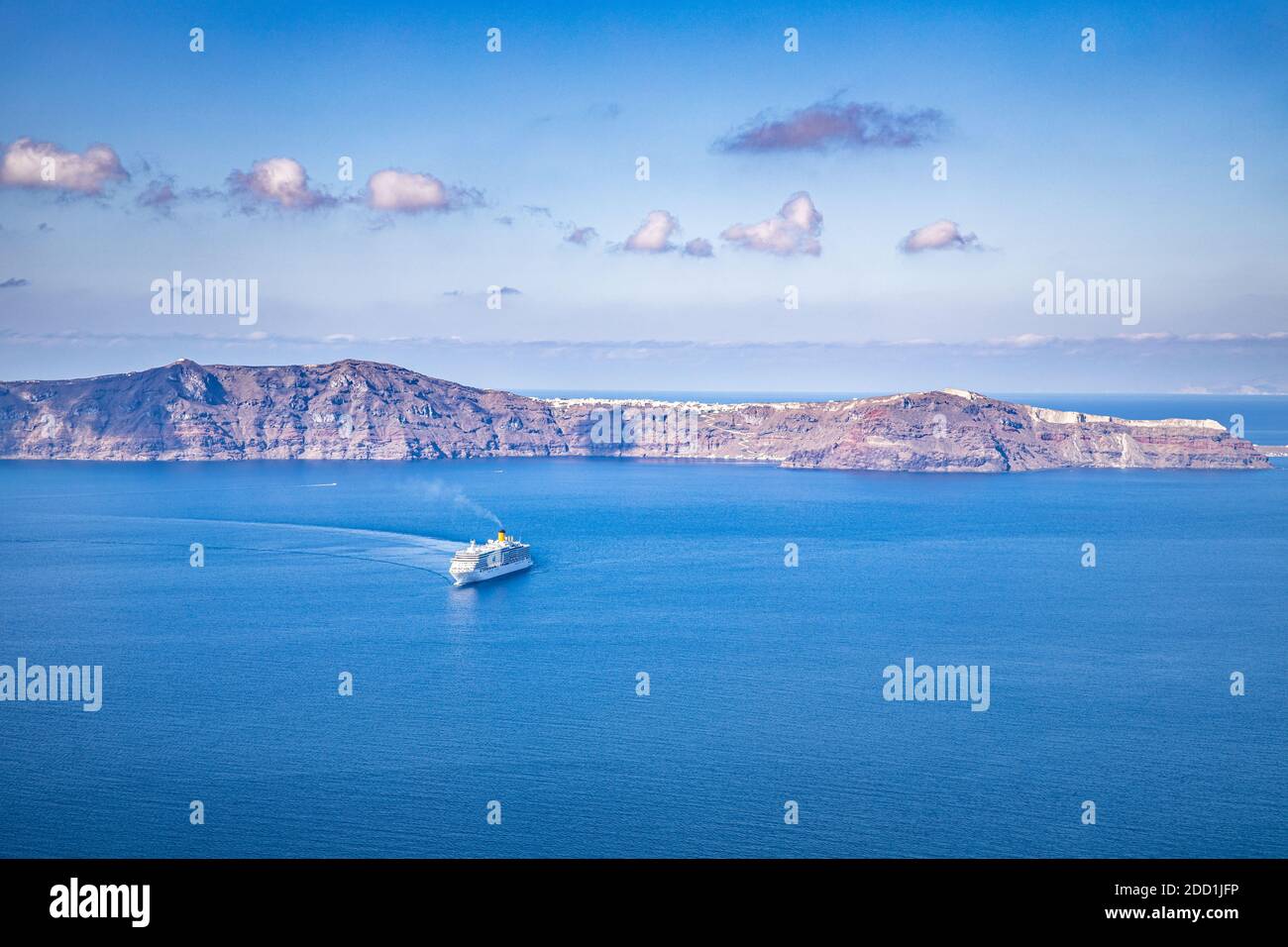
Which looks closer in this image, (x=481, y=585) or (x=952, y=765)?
(x=952, y=765)

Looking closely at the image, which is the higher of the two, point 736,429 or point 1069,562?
point 736,429

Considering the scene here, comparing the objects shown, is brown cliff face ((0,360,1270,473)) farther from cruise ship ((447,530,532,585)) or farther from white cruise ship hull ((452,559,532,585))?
white cruise ship hull ((452,559,532,585))

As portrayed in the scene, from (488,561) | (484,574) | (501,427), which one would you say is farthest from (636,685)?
(501,427)

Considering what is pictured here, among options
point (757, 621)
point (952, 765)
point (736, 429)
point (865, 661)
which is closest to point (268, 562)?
point (757, 621)

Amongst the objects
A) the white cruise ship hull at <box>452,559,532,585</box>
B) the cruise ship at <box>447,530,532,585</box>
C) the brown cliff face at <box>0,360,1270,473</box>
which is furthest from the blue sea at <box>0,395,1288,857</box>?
the brown cliff face at <box>0,360,1270,473</box>

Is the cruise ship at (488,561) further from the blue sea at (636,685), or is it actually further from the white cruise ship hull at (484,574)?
the blue sea at (636,685)

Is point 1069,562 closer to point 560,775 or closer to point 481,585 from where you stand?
point 481,585

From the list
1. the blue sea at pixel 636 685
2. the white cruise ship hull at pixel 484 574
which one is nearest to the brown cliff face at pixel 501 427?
the blue sea at pixel 636 685
